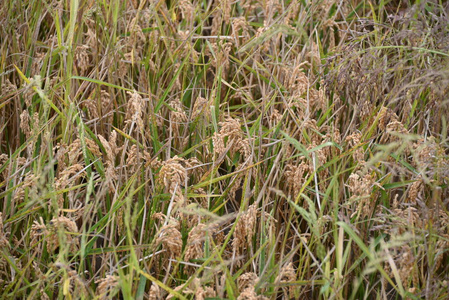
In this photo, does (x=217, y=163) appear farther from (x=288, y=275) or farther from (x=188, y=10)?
(x=188, y=10)

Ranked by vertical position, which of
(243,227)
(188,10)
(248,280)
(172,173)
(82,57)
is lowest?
(248,280)

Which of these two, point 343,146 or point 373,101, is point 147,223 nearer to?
point 343,146

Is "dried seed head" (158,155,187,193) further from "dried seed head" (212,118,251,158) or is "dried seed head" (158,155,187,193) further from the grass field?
"dried seed head" (212,118,251,158)

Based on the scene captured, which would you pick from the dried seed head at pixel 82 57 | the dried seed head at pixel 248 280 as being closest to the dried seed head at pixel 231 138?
the dried seed head at pixel 248 280

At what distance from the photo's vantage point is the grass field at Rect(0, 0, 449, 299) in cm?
135

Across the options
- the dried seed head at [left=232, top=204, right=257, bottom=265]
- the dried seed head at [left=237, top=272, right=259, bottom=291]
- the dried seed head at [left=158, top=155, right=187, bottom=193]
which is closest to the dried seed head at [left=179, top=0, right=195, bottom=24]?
the dried seed head at [left=158, top=155, right=187, bottom=193]

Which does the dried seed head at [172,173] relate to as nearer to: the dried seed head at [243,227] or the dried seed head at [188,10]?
the dried seed head at [243,227]

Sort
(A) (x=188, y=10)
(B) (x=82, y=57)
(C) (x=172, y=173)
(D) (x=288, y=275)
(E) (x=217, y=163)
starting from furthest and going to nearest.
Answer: (A) (x=188, y=10)
(B) (x=82, y=57)
(E) (x=217, y=163)
(C) (x=172, y=173)
(D) (x=288, y=275)

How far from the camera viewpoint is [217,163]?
5.18 feet

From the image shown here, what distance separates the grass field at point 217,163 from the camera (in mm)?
1349

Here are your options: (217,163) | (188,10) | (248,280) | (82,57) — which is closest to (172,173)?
(217,163)

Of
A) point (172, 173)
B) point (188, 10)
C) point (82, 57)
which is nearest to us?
point (172, 173)

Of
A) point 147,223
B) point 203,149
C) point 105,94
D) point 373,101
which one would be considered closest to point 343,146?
point 373,101

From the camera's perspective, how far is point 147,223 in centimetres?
155
